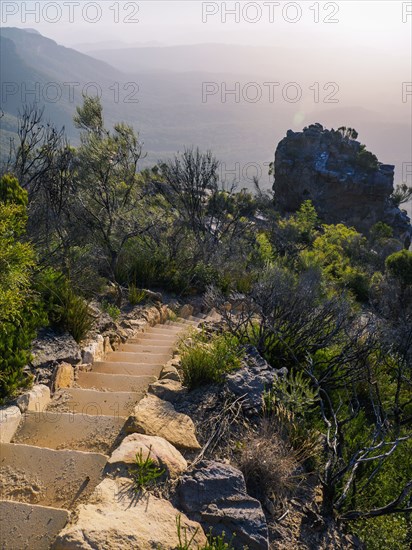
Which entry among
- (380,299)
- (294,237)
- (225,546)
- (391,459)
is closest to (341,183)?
(294,237)

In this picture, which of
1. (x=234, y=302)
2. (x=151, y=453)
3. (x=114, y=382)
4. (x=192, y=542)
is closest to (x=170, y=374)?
(x=114, y=382)

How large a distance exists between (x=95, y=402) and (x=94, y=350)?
162cm

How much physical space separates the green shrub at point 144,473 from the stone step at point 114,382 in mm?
1864

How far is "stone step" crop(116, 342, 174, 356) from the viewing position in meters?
7.21

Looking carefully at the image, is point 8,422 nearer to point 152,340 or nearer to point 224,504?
point 224,504

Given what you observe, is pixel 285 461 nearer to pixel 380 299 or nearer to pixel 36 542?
pixel 36 542

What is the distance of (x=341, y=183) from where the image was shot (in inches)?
1599

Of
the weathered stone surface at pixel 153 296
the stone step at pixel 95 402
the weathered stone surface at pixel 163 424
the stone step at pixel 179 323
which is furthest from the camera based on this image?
the weathered stone surface at pixel 153 296

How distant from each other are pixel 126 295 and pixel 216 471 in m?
6.84

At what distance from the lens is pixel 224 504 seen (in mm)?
3479

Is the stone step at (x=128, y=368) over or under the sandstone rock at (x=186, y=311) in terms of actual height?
over

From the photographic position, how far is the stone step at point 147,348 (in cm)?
721

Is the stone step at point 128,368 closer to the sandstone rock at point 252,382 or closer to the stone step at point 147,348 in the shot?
the stone step at point 147,348

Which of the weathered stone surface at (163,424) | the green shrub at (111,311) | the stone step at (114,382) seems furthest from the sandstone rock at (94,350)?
the weathered stone surface at (163,424)
